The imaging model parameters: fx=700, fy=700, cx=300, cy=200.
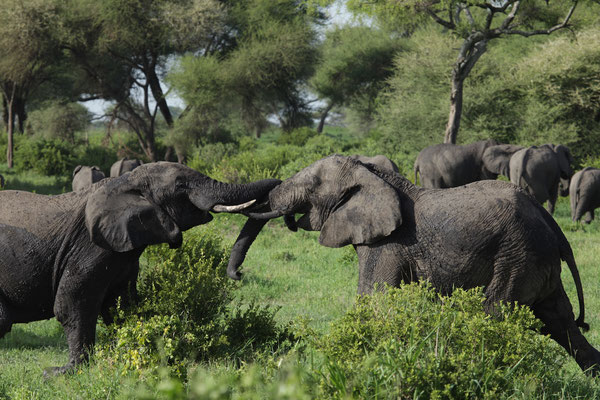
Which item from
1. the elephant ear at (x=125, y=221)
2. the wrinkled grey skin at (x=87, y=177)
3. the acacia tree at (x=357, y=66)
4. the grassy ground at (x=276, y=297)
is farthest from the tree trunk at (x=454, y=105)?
the elephant ear at (x=125, y=221)

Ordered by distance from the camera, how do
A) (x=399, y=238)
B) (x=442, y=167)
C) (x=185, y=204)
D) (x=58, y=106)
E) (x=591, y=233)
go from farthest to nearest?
(x=58, y=106), (x=442, y=167), (x=591, y=233), (x=185, y=204), (x=399, y=238)

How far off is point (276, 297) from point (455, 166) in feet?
31.9

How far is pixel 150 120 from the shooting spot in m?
33.5

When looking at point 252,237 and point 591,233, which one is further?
point 591,233

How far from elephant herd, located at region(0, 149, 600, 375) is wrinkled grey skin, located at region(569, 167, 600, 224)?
10729mm

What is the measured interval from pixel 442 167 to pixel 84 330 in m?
13.7

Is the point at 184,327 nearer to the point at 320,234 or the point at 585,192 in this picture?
the point at 320,234

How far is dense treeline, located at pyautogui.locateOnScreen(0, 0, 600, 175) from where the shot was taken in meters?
25.5

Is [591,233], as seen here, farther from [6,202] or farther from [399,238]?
[6,202]

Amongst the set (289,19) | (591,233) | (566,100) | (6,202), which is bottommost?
(591,233)

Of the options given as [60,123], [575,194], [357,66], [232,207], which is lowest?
[575,194]

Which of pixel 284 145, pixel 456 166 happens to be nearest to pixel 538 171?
pixel 456 166

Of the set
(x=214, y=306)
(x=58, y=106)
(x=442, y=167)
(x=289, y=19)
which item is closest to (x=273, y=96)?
(x=289, y=19)

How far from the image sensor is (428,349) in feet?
12.7
